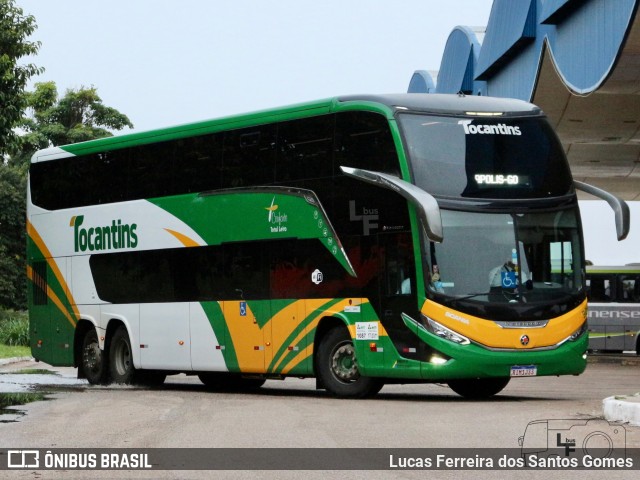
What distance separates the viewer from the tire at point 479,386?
18906mm

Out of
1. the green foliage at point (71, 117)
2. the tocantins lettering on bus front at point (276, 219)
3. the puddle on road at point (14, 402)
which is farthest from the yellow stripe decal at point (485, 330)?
the green foliage at point (71, 117)

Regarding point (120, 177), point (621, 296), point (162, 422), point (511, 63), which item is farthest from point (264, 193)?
point (621, 296)

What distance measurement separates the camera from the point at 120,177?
22719 mm

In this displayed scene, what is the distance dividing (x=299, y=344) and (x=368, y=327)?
1.50 meters

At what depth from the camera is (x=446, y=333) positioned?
17.1 metres

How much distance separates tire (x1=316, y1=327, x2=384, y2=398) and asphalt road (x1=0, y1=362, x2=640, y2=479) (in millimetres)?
230

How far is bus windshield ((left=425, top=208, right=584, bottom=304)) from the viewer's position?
17.2 metres

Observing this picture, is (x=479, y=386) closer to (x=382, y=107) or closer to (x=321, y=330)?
(x=321, y=330)

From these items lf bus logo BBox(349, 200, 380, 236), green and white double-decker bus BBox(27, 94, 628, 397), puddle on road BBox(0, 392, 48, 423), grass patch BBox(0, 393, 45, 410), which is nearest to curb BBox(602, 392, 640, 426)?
green and white double-decker bus BBox(27, 94, 628, 397)

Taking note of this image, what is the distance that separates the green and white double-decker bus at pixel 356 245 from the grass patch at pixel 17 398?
300cm

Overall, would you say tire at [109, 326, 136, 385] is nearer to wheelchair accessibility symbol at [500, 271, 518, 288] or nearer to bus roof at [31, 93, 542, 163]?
bus roof at [31, 93, 542, 163]

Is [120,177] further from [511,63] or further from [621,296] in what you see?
[621,296]

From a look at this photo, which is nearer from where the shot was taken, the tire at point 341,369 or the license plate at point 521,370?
the license plate at point 521,370

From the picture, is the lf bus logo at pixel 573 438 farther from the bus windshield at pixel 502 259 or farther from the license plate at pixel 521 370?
the bus windshield at pixel 502 259
